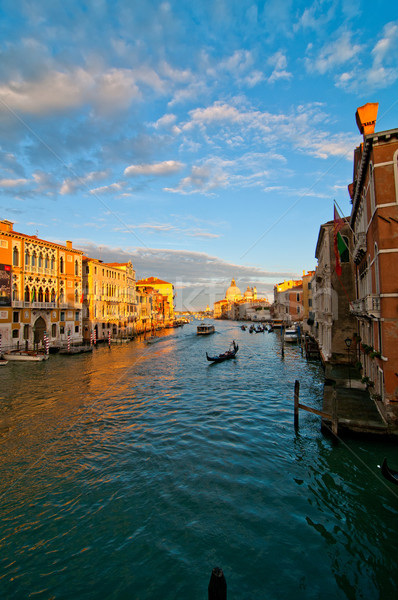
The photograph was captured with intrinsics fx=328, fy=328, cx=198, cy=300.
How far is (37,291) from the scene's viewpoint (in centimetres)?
3178

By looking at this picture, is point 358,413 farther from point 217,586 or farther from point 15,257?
point 15,257

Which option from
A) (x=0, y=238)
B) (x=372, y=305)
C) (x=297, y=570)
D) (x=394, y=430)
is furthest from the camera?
(x=0, y=238)

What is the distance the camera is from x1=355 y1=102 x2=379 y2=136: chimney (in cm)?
1286

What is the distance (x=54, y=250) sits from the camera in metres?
34.4

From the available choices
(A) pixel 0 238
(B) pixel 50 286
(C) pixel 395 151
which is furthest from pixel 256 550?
(B) pixel 50 286

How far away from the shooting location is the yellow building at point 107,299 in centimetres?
4250

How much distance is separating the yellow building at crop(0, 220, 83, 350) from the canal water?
17.1 meters

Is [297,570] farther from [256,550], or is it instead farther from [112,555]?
[112,555]

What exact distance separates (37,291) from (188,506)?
97.3 ft

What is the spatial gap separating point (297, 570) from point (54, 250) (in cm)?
3491

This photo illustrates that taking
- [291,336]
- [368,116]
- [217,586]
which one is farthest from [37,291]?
[291,336]

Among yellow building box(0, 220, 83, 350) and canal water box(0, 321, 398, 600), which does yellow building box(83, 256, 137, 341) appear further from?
canal water box(0, 321, 398, 600)

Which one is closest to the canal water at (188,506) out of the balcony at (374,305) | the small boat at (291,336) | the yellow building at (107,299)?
the balcony at (374,305)

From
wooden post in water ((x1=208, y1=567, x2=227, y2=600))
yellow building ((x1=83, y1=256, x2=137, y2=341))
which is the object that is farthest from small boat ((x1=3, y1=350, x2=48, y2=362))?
wooden post in water ((x1=208, y1=567, x2=227, y2=600))
